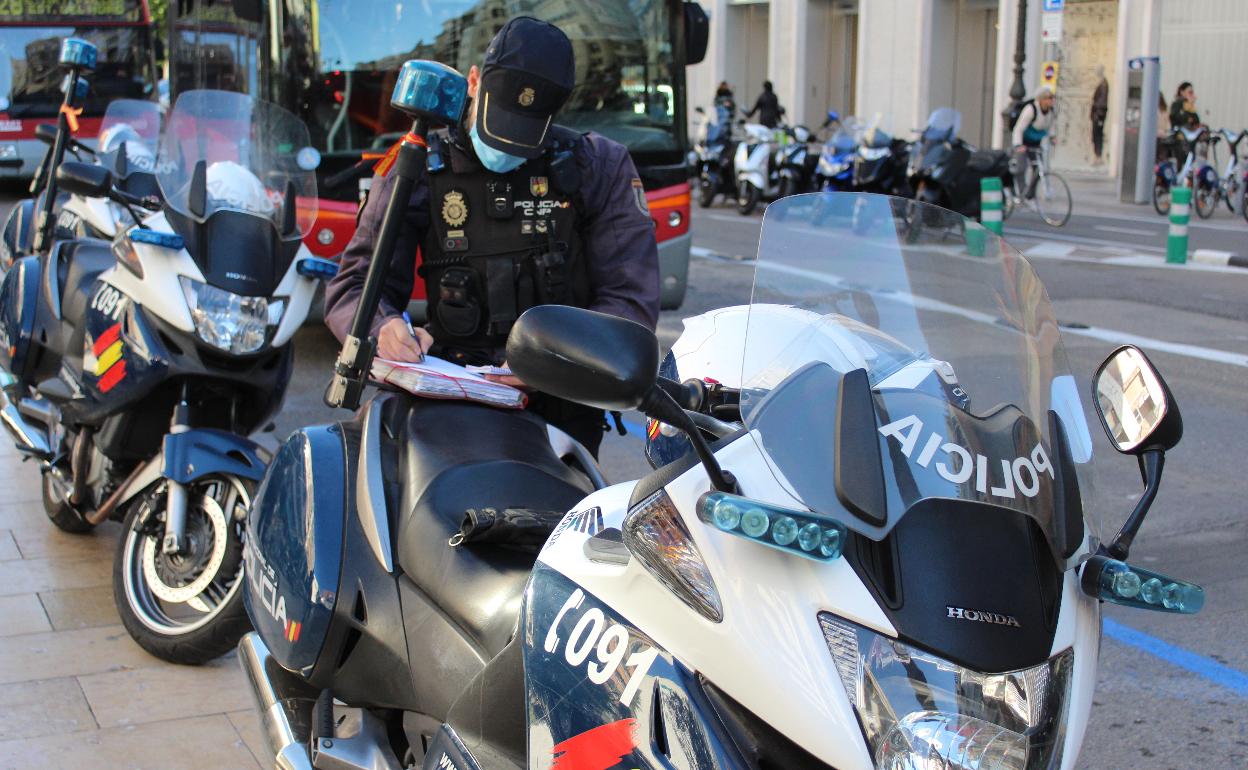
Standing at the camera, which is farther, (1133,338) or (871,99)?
(871,99)

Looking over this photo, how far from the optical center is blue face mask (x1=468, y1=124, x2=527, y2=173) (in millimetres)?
3301

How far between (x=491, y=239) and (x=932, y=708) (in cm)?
207

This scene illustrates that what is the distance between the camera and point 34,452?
500cm

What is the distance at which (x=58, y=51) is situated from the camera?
69.0 feet

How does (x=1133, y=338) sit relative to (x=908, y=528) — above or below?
below

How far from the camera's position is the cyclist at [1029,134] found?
19.3 metres

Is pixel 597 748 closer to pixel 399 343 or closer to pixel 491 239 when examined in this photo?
pixel 399 343

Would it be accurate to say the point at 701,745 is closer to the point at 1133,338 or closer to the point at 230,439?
the point at 230,439

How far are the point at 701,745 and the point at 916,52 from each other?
2816cm

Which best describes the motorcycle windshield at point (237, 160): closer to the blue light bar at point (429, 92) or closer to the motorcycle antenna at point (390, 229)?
the motorcycle antenna at point (390, 229)

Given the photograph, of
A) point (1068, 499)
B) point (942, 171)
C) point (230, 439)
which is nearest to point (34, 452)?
point (230, 439)

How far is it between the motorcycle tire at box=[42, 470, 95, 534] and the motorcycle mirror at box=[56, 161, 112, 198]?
1190 millimetres

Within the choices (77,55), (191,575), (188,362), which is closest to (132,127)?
(77,55)

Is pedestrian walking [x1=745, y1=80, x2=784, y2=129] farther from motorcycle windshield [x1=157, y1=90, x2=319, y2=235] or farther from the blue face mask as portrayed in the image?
Answer: the blue face mask
